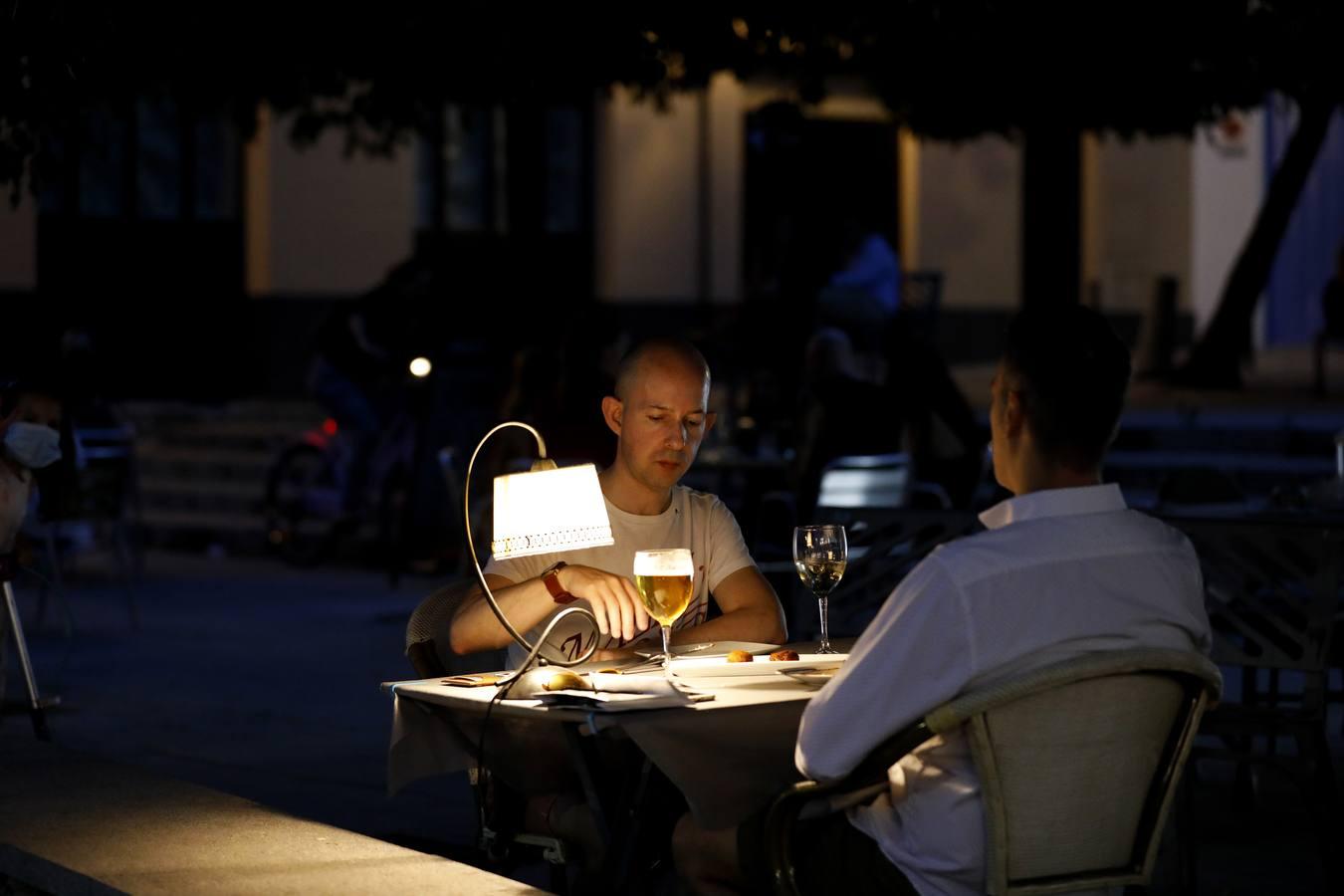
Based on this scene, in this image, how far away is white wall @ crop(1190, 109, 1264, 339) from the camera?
2672 centimetres

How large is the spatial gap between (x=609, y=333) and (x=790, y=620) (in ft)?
5.56

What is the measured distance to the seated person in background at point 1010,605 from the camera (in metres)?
3.44

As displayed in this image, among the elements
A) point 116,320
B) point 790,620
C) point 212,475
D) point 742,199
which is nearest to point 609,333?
point 790,620

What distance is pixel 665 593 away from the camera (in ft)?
13.4

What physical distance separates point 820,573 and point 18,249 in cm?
1592

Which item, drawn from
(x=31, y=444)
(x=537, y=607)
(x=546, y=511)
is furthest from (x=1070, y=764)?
(x=31, y=444)

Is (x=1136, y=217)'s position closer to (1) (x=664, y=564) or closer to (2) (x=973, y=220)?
(2) (x=973, y=220)

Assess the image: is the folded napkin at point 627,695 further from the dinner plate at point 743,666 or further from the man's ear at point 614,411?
the man's ear at point 614,411

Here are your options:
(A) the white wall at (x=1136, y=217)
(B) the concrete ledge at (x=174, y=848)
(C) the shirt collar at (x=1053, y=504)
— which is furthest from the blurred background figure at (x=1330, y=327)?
(C) the shirt collar at (x=1053, y=504)

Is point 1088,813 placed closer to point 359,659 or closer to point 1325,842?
point 1325,842

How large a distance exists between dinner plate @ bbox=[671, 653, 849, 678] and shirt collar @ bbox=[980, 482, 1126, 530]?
2.56 feet

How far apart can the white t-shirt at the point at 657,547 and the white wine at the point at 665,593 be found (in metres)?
0.41

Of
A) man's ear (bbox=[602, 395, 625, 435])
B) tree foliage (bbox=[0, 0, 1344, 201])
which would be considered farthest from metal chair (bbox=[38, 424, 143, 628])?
man's ear (bbox=[602, 395, 625, 435])

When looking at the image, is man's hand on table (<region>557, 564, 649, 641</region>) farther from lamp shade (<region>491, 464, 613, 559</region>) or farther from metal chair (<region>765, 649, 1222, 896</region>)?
metal chair (<region>765, 649, 1222, 896</region>)
